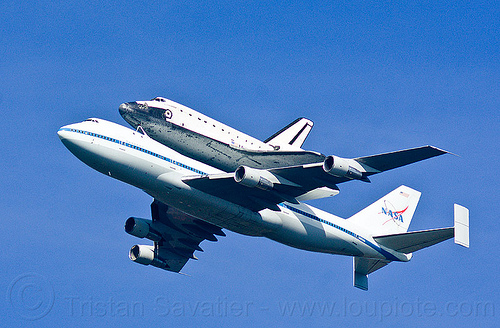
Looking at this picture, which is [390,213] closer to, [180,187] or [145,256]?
[145,256]

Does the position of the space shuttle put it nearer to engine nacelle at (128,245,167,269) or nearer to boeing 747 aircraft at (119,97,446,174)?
boeing 747 aircraft at (119,97,446,174)

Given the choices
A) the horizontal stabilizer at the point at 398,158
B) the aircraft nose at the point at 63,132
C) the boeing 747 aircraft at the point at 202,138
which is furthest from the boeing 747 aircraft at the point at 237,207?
the boeing 747 aircraft at the point at 202,138

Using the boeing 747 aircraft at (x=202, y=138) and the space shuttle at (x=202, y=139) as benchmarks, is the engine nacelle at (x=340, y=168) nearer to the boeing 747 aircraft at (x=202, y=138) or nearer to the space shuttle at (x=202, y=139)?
the space shuttle at (x=202, y=139)

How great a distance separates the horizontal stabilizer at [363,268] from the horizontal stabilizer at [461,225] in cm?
801

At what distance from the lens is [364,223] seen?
53.4 metres

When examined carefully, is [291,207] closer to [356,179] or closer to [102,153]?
[356,179]

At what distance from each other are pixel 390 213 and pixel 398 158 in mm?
15340

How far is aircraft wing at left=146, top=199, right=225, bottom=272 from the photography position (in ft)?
176

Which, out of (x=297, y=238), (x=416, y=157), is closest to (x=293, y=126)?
(x=297, y=238)

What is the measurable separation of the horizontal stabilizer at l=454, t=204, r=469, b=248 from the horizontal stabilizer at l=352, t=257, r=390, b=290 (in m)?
8.01

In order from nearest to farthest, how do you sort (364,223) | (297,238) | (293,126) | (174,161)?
(174,161) < (297,238) < (364,223) < (293,126)

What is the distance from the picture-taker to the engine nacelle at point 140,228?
2063 inches

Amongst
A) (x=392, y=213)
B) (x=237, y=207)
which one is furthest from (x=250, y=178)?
(x=392, y=213)

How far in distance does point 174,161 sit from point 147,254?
13.0 meters
